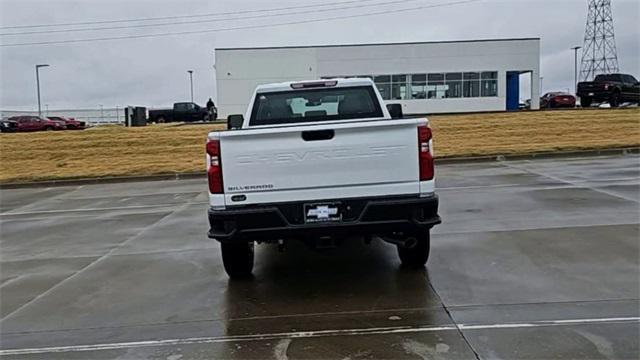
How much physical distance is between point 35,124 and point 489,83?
35.6m

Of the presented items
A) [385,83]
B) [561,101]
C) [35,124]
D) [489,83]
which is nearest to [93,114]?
[35,124]

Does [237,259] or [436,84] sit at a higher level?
[436,84]

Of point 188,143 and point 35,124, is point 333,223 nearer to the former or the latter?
point 188,143

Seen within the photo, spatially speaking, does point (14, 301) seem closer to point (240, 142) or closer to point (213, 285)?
point (213, 285)

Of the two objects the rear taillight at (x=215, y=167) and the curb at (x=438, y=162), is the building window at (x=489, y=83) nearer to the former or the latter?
the curb at (x=438, y=162)

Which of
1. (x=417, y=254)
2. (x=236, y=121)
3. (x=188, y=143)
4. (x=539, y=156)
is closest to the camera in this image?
(x=417, y=254)

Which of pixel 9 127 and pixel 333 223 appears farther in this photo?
pixel 9 127

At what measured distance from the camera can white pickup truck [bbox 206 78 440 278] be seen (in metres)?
5.32

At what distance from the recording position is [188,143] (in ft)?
84.1

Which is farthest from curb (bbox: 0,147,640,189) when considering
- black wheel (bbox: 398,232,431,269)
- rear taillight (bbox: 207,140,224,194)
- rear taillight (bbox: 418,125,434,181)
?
rear taillight (bbox: 418,125,434,181)

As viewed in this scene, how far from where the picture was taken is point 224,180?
210 inches

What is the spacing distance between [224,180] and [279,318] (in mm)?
1278

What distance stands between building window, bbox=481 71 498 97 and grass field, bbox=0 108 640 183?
68.3ft

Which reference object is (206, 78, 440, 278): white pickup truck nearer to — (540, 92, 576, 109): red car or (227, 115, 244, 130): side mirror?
(227, 115, 244, 130): side mirror
